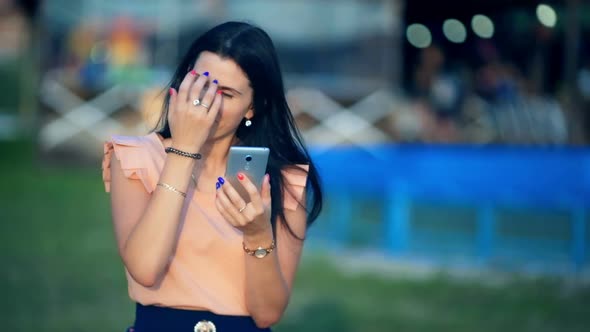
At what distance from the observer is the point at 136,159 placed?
247 cm

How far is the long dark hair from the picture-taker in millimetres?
2600

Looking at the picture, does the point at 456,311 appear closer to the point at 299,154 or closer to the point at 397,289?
the point at 397,289

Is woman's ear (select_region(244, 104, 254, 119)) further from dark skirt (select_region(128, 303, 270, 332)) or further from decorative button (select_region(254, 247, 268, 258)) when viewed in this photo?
dark skirt (select_region(128, 303, 270, 332))

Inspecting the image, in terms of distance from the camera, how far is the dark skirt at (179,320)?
2.48m

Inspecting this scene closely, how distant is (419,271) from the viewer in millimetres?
7434

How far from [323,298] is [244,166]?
4369 mm

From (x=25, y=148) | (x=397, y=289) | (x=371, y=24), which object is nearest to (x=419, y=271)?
(x=397, y=289)

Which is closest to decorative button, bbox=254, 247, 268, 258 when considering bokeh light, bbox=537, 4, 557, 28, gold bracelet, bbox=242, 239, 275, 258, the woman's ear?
gold bracelet, bbox=242, 239, 275, 258

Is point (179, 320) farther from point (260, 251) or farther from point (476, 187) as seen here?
point (476, 187)

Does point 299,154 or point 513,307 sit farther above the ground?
point 299,154

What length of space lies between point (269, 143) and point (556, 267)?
205 inches

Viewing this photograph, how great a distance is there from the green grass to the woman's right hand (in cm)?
347

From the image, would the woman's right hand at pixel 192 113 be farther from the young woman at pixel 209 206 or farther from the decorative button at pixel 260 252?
the decorative button at pixel 260 252

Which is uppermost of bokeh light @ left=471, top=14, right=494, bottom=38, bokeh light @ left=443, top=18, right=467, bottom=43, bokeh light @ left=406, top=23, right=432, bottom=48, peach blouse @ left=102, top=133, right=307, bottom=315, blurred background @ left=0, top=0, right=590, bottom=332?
peach blouse @ left=102, top=133, right=307, bottom=315
